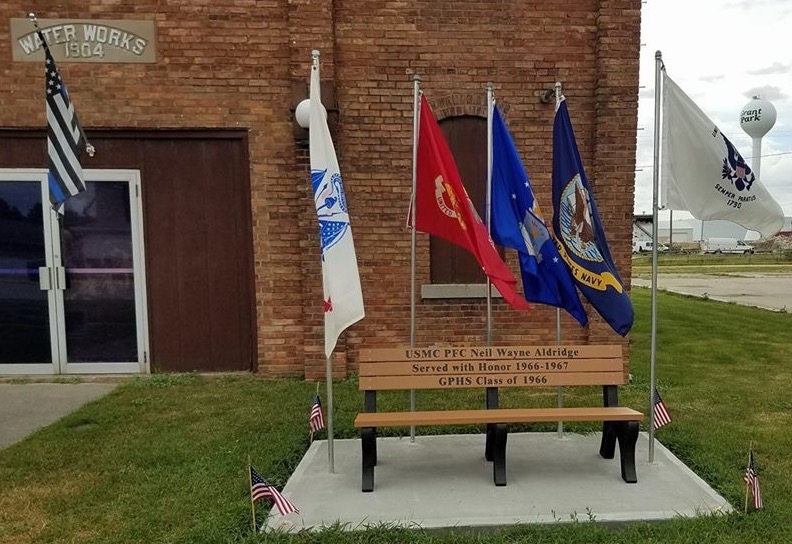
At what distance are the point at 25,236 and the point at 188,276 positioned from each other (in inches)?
77.9

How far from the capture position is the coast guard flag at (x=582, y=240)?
416 centimetres

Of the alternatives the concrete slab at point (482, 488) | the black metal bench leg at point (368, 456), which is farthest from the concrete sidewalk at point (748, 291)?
the black metal bench leg at point (368, 456)

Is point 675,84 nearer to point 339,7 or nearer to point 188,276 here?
point 339,7

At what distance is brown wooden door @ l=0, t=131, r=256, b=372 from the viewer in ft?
22.6

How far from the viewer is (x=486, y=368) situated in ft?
13.9

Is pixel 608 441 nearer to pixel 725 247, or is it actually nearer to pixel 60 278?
pixel 60 278

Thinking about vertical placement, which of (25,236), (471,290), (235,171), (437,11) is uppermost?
(437,11)

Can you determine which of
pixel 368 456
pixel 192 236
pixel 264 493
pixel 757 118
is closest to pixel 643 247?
pixel 757 118

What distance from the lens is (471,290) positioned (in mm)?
6852

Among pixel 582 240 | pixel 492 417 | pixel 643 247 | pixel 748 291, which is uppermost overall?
pixel 582 240

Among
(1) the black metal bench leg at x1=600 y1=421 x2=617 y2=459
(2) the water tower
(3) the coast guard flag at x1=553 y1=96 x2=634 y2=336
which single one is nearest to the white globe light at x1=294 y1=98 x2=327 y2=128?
(3) the coast guard flag at x1=553 y1=96 x2=634 y2=336

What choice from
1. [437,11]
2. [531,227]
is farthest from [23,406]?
[437,11]

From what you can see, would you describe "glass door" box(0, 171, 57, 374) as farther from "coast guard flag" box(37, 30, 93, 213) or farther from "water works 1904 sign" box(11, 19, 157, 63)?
"coast guard flag" box(37, 30, 93, 213)

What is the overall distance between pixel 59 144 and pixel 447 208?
321 cm
